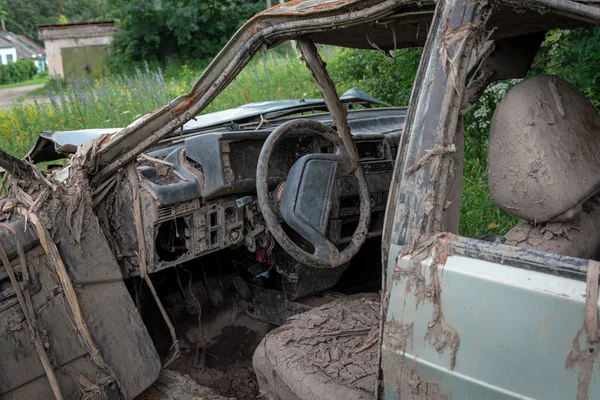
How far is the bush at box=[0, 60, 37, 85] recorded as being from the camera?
37.9m

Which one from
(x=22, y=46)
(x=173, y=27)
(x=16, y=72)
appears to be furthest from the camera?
(x=22, y=46)

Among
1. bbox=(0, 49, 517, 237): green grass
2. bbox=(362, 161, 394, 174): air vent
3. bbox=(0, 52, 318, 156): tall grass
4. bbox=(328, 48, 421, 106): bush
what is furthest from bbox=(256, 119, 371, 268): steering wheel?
bbox=(0, 52, 318, 156): tall grass

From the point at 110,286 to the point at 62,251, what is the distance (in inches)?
9.7

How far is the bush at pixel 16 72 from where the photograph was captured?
37.9 metres

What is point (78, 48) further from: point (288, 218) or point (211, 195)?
point (288, 218)

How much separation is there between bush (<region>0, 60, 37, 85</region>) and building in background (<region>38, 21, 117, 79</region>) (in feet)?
54.2

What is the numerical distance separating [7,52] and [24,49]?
1.81 metres

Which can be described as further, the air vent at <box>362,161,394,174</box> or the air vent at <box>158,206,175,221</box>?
the air vent at <box>362,161,394,174</box>

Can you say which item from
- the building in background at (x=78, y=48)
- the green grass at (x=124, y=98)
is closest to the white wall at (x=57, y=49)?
the building in background at (x=78, y=48)

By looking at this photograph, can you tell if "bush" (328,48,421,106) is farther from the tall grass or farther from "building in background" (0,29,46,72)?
"building in background" (0,29,46,72)

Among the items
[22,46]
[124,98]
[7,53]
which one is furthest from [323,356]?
[22,46]

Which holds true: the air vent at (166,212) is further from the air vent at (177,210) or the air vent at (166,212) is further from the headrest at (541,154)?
the headrest at (541,154)

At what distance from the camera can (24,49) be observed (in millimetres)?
50656

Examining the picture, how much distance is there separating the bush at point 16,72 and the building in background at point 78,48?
54.2 ft
